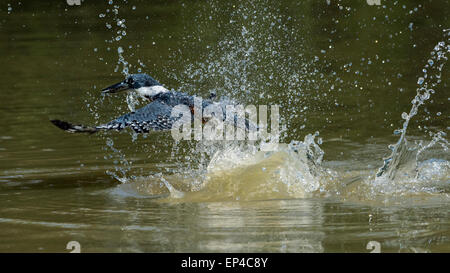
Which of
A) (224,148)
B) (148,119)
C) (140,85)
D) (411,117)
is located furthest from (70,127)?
(411,117)

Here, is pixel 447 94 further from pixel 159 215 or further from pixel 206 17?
pixel 206 17

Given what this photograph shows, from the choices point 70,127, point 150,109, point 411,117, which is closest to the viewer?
point 70,127

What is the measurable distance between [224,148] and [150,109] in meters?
0.84

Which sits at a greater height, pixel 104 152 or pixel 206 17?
pixel 206 17

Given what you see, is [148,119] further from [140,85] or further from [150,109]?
[140,85]

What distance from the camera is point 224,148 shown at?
249 inches

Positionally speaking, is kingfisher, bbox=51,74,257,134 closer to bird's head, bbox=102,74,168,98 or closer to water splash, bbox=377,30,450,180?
bird's head, bbox=102,74,168,98

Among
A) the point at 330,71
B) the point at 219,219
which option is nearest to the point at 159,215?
the point at 219,219

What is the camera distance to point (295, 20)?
45.8 ft

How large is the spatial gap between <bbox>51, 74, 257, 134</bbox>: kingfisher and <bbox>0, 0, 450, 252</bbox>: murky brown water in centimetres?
51

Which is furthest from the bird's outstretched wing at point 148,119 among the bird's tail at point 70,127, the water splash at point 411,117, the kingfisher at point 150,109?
the water splash at point 411,117

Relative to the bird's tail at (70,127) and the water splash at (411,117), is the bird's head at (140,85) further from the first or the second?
the water splash at (411,117)
